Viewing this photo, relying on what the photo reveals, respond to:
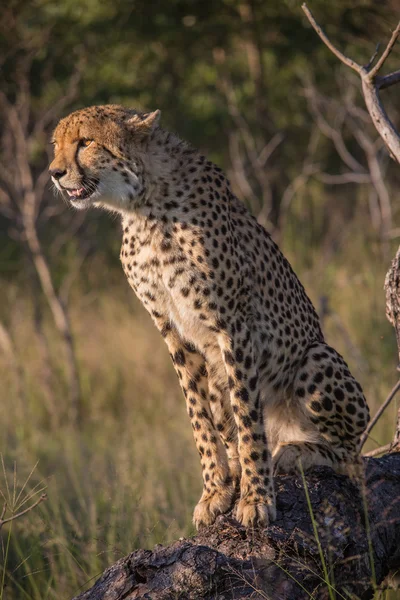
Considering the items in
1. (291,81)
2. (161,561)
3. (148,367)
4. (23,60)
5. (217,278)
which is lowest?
(148,367)

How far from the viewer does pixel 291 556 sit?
7.59ft

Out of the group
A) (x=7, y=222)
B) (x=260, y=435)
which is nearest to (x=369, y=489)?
(x=260, y=435)

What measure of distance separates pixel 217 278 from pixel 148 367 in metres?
4.04

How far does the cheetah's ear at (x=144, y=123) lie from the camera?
2.93 m

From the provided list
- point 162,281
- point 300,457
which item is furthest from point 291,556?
point 162,281

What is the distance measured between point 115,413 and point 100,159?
13.0 feet

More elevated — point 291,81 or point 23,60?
point 23,60

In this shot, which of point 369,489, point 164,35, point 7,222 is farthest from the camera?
point 7,222

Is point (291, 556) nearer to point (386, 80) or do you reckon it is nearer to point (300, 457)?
point (300, 457)

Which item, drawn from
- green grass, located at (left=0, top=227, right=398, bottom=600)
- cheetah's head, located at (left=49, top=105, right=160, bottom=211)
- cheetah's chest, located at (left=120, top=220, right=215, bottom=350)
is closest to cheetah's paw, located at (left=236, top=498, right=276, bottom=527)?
green grass, located at (left=0, top=227, right=398, bottom=600)

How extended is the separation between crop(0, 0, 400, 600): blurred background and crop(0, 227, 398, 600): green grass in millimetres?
19

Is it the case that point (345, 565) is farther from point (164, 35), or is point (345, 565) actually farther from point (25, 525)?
point (164, 35)

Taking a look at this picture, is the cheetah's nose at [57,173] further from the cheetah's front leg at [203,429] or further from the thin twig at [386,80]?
the thin twig at [386,80]

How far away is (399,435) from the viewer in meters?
2.92
